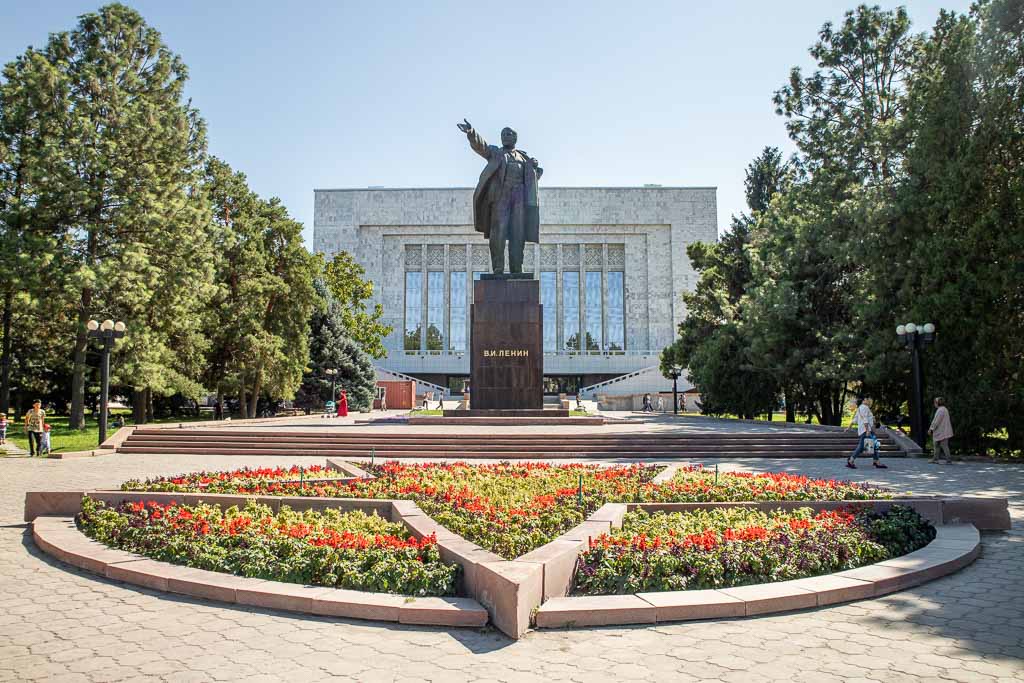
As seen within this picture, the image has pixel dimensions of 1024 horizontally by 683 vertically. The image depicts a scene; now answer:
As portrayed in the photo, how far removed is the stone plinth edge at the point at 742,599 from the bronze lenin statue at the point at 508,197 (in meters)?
14.8

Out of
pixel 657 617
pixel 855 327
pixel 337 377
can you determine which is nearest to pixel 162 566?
pixel 657 617

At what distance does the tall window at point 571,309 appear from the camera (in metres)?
63.2

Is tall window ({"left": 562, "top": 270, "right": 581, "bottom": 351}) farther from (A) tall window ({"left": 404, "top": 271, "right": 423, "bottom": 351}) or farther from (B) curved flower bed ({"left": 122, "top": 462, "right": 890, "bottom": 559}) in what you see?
(B) curved flower bed ({"left": 122, "top": 462, "right": 890, "bottom": 559})

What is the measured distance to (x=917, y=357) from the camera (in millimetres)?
16000

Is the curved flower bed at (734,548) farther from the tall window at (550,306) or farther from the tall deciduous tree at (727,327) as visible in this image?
the tall window at (550,306)

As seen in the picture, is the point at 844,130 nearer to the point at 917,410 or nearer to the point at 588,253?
the point at 917,410

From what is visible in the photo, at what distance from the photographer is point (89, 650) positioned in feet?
13.1

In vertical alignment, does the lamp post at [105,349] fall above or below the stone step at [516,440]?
above

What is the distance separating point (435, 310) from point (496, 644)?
6040cm

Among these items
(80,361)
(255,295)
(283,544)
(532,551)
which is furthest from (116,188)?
(532,551)

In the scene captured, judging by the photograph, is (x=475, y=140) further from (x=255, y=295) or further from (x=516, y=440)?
(x=255, y=295)

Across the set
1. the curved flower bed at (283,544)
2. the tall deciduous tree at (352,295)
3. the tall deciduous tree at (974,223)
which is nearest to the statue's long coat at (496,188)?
the tall deciduous tree at (974,223)

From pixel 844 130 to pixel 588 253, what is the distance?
137 feet

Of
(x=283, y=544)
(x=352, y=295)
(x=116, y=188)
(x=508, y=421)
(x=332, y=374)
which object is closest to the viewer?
(x=283, y=544)
